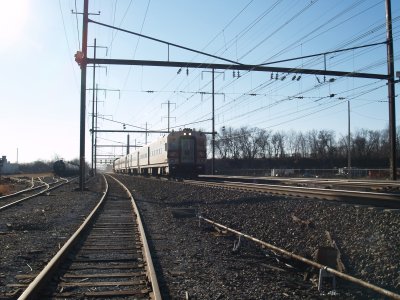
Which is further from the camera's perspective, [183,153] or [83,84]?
[183,153]

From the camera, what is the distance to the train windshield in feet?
120

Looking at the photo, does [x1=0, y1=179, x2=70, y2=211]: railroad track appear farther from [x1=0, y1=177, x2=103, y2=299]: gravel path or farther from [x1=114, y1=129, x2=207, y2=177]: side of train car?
[x1=114, y1=129, x2=207, y2=177]: side of train car

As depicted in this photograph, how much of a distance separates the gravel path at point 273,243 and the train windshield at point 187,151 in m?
22.1

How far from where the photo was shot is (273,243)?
10.0 m

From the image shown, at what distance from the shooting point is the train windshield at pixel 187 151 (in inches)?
1444

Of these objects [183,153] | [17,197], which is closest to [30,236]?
[17,197]

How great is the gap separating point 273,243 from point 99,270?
13.0 feet

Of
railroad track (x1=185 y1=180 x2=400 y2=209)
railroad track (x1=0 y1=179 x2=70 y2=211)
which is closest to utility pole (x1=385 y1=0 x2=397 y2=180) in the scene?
railroad track (x1=185 y1=180 x2=400 y2=209)

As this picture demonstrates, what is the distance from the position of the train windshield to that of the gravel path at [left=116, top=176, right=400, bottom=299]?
2206 centimetres

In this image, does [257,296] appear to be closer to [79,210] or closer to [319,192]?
[319,192]

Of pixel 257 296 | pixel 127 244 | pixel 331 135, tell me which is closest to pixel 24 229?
pixel 127 244

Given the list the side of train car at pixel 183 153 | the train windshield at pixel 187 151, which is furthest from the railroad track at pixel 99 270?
the train windshield at pixel 187 151

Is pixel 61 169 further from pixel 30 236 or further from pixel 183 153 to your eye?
pixel 30 236

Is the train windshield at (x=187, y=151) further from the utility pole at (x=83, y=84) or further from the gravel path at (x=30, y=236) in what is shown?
the gravel path at (x=30, y=236)
